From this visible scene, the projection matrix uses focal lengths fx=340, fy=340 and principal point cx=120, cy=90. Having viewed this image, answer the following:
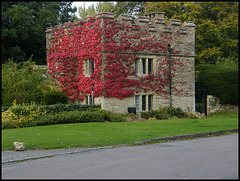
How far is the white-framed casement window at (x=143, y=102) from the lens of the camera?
23.2 m

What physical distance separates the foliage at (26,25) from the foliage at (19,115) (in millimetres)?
9655

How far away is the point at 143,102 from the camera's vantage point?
23.5 meters

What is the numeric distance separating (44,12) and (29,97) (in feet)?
31.3

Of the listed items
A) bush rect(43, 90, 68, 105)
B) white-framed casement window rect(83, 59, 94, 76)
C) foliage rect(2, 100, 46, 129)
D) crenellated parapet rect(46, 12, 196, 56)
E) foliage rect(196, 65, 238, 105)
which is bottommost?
foliage rect(2, 100, 46, 129)

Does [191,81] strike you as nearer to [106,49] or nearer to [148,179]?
[106,49]

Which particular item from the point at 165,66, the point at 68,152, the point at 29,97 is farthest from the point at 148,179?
the point at 165,66

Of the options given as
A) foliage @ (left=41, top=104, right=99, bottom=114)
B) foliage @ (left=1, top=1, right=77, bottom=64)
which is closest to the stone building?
foliage @ (left=41, top=104, right=99, bottom=114)

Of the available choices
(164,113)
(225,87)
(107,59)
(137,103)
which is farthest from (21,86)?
(225,87)

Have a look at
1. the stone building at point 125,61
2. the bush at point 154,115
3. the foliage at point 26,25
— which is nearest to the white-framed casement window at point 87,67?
the stone building at point 125,61

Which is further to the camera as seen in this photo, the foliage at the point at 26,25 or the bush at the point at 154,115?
the foliage at the point at 26,25

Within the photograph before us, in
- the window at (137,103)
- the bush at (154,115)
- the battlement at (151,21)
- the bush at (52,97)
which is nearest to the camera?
the bush at (52,97)

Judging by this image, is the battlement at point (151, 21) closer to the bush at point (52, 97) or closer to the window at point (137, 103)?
the window at point (137, 103)

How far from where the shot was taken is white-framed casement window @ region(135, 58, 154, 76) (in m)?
23.3

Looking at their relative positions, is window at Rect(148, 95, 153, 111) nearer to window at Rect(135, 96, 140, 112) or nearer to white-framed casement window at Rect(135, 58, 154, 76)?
window at Rect(135, 96, 140, 112)
